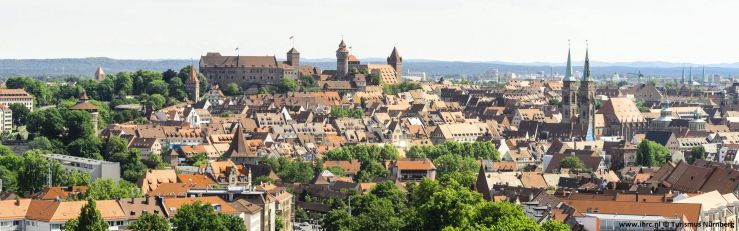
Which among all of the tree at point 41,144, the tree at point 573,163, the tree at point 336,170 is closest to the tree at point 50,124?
the tree at point 41,144

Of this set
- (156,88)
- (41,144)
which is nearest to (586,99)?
(156,88)

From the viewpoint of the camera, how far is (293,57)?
17962 centimetres

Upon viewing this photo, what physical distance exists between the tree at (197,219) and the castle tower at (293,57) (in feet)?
366

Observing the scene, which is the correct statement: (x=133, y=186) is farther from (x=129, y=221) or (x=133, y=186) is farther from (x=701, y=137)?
(x=701, y=137)

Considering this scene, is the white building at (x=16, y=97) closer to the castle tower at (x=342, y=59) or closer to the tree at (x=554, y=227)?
the castle tower at (x=342, y=59)

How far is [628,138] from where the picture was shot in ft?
546

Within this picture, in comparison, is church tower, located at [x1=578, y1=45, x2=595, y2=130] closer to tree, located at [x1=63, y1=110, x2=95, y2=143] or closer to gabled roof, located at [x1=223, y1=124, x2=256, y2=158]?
gabled roof, located at [x1=223, y1=124, x2=256, y2=158]

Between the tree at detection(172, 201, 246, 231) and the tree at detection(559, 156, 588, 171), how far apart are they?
52.5 m

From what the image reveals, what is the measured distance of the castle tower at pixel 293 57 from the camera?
178750 millimetres

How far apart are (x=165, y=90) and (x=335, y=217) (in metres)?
84.5

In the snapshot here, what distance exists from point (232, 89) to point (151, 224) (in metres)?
108

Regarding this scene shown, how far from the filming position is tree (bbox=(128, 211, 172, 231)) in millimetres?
64312

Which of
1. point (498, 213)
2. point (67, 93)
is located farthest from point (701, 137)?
point (498, 213)

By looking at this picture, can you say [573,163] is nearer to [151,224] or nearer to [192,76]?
[151,224]
